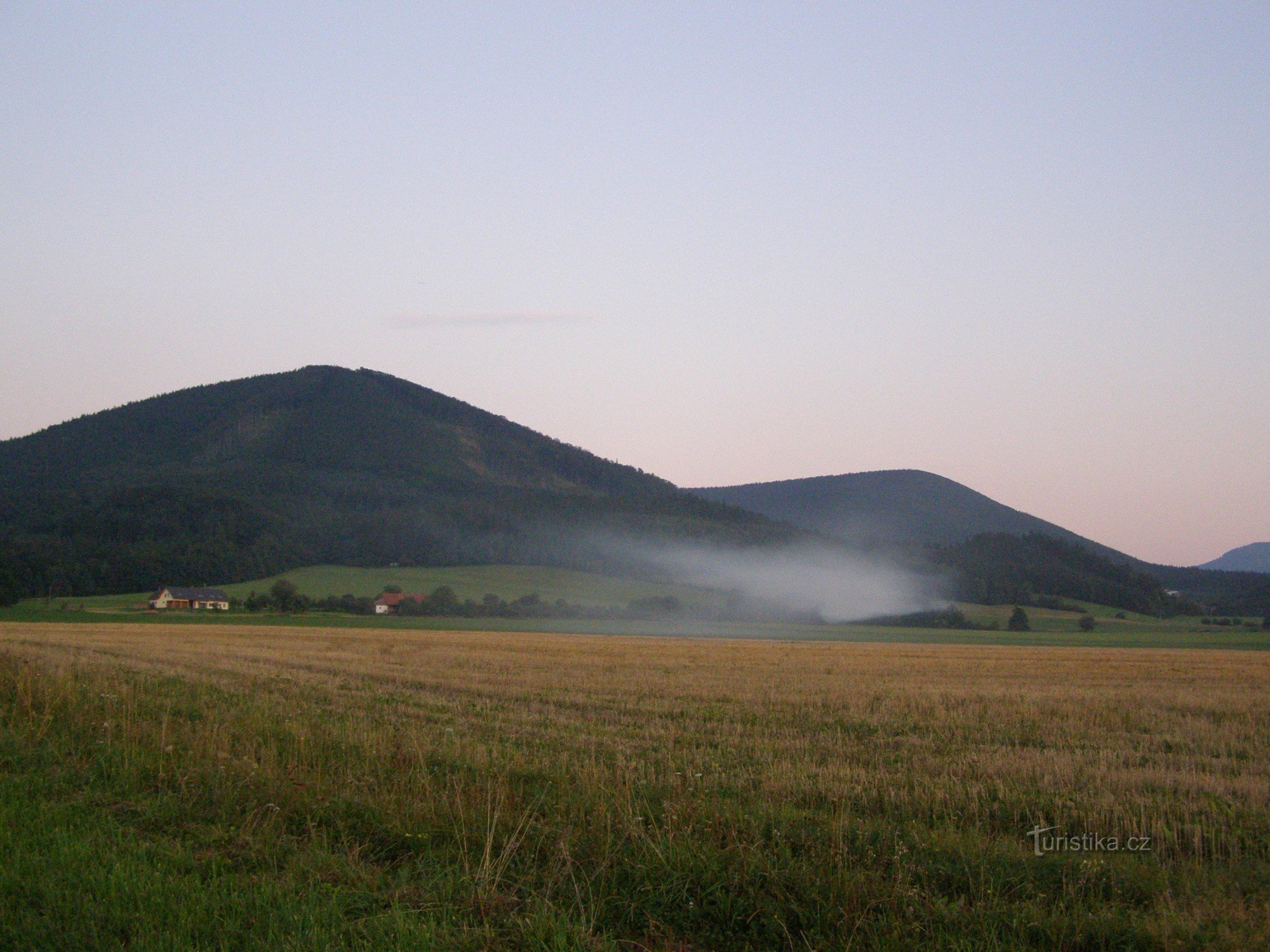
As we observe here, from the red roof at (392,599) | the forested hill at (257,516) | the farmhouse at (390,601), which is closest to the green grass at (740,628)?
the farmhouse at (390,601)

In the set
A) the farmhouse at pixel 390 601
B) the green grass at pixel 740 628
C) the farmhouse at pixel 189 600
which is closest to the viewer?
the green grass at pixel 740 628

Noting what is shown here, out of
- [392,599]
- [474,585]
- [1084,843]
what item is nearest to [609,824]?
[1084,843]

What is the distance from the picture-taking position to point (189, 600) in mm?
93750

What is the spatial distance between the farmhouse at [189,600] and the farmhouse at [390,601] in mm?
14871

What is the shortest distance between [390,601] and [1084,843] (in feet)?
315

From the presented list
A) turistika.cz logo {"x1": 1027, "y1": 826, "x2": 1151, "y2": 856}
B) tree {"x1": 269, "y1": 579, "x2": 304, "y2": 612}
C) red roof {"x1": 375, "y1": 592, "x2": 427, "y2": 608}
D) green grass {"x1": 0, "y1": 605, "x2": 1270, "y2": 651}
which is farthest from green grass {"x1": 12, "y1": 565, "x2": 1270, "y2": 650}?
turistika.cz logo {"x1": 1027, "y1": 826, "x2": 1151, "y2": 856}

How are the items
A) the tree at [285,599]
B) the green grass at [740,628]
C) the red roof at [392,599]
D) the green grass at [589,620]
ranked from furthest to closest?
the red roof at [392,599] → the tree at [285,599] → the green grass at [589,620] → the green grass at [740,628]

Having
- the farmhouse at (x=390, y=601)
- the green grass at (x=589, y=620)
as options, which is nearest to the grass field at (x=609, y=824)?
the green grass at (x=589, y=620)

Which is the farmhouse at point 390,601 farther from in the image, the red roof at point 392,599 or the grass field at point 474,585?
the grass field at point 474,585

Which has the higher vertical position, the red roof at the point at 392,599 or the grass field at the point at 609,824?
the grass field at the point at 609,824

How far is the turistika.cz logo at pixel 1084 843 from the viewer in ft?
25.8

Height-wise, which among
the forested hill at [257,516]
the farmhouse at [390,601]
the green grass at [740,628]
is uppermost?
the forested hill at [257,516]

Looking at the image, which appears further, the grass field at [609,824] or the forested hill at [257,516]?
the forested hill at [257,516]

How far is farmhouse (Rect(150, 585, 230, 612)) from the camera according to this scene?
9238 cm
